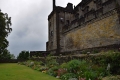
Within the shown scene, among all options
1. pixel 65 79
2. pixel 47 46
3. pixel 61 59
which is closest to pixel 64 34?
pixel 47 46

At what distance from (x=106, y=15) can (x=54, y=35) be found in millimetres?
16191

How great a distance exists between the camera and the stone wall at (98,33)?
1875 cm

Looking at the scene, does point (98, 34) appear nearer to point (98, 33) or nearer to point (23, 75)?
point (98, 33)

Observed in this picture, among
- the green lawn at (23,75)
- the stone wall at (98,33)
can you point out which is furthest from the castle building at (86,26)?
the green lawn at (23,75)

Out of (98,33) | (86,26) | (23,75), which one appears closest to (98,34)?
(98,33)

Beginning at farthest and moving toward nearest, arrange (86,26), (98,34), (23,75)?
1. (86,26)
2. (98,34)
3. (23,75)

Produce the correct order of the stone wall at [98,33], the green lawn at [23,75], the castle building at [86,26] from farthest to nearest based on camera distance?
1. the castle building at [86,26]
2. the stone wall at [98,33]
3. the green lawn at [23,75]

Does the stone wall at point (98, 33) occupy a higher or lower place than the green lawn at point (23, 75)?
higher

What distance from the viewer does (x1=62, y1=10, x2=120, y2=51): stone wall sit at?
738 inches

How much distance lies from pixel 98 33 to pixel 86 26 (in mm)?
2893

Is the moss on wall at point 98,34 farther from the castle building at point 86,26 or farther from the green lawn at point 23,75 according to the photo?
the green lawn at point 23,75

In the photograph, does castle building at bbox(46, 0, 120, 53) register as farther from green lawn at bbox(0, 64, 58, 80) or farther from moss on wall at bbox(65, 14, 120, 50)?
green lawn at bbox(0, 64, 58, 80)

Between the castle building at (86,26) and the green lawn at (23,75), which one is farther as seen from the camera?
the castle building at (86,26)

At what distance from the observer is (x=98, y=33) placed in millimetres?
21234
